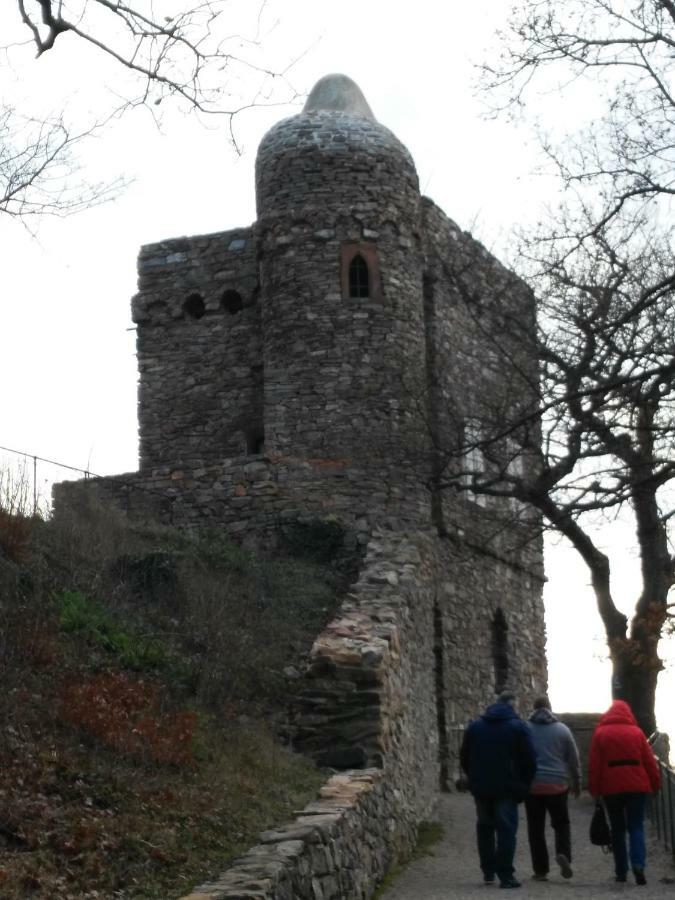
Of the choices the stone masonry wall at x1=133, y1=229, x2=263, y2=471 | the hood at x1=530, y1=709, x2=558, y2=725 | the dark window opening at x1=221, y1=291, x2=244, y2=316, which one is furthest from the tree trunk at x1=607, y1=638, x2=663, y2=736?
the dark window opening at x1=221, y1=291, x2=244, y2=316

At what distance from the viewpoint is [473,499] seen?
2297cm

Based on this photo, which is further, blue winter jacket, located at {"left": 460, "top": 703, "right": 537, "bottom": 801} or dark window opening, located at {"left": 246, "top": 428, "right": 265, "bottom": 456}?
dark window opening, located at {"left": 246, "top": 428, "right": 265, "bottom": 456}

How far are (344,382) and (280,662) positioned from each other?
6481mm

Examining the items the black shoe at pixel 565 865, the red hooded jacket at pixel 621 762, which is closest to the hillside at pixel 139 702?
the black shoe at pixel 565 865

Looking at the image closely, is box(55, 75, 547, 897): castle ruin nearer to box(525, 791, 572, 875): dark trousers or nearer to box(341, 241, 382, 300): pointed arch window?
box(341, 241, 382, 300): pointed arch window

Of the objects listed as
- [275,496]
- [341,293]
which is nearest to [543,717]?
[275,496]

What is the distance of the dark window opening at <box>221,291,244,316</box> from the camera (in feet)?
77.5

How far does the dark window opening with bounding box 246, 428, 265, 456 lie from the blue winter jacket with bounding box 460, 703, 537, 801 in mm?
10120

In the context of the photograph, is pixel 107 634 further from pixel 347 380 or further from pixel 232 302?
pixel 232 302

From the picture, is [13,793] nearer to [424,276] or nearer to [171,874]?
[171,874]

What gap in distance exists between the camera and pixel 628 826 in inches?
512

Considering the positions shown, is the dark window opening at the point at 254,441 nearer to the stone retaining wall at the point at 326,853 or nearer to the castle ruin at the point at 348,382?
the castle ruin at the point at 348,382

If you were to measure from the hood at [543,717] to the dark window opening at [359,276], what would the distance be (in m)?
9.35

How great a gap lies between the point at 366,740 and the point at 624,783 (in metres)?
2.72
